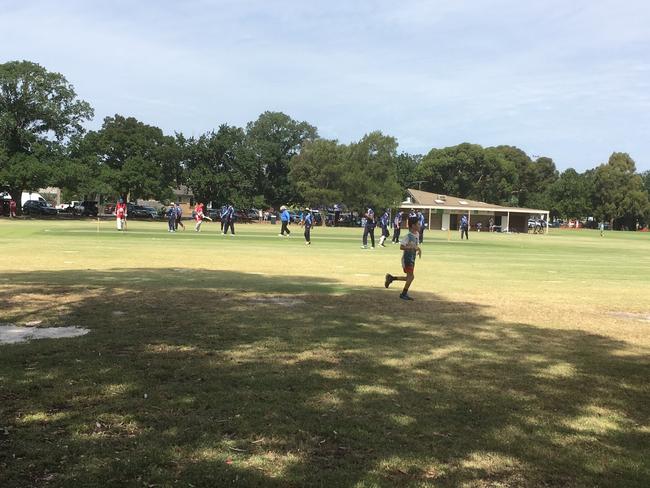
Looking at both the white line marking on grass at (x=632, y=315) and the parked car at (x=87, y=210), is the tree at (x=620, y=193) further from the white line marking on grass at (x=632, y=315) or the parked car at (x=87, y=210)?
the white line marking on grass at (x=632, y=315)

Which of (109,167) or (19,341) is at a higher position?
(109,167)

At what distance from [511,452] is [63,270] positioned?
44.6 ft

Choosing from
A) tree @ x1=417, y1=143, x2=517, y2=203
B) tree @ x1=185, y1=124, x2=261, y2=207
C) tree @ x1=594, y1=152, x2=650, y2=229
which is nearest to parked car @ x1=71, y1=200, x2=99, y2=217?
tree @ x1=185, y1=124, x2=261, y2=207

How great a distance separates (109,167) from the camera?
7469cm

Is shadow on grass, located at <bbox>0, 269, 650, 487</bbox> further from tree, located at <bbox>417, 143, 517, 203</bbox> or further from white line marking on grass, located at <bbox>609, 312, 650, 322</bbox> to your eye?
tree, located at <bbox>417, 143, 517, 203</bbox>

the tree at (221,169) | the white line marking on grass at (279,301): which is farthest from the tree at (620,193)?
the white line marking on grass at (279,301)

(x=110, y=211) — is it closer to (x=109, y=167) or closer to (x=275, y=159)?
(x=109, y=167)

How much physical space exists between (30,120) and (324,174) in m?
36.9

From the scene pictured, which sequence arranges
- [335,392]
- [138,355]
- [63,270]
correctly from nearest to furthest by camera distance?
[335,392]
[138,355]
[63,270]

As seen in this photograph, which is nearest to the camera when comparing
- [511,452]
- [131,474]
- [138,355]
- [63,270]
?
[131,474]

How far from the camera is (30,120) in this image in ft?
216

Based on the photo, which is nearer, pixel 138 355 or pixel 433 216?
pixel 138 355

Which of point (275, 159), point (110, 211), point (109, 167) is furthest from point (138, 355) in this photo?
point (275, 159)

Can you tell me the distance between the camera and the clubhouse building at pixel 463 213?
89.1 metres
